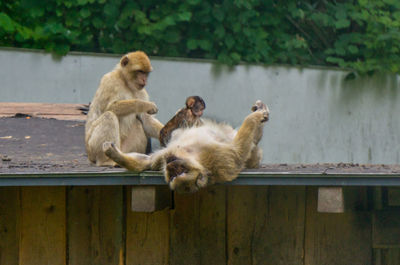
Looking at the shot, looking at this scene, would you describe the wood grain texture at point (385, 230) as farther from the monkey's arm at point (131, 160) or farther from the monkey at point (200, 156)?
the monkey's arm at point (131, 160)

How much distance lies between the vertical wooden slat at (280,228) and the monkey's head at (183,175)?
0.86m

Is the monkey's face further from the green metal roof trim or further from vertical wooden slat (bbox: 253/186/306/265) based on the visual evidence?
the green metal roof trim

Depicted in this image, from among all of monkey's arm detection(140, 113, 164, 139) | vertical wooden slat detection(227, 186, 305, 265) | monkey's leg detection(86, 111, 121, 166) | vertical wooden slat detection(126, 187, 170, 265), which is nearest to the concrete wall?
monkey's arm detection(140, 113, 164, 139)

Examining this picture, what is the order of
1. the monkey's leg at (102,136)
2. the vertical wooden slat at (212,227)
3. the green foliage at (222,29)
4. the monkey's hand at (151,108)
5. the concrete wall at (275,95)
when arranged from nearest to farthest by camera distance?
the vertical wooden slat at (212,227) → the monkey's leg at (102,136) → the monkey's hand at (151,108) → the concrete wall at (275,95) → the green foliage at (222,29)

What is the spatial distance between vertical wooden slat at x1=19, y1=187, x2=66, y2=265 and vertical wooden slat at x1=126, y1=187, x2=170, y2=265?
1.51 ft

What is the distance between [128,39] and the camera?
11484mm

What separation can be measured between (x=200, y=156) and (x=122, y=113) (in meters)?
1.68

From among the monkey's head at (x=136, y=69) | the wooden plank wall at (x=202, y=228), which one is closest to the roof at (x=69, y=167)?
the wooden plank wall at (x=202, y=228)

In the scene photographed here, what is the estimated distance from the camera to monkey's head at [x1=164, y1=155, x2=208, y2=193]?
13.2 feet

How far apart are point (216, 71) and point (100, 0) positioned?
87.8 inches

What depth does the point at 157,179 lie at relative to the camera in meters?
4.12

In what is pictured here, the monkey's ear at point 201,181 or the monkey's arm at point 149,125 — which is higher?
the monkey's arm at point 149,125

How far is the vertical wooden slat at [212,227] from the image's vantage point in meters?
4.79

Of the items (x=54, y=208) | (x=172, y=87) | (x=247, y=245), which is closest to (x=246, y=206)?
(x=247, y=245)
